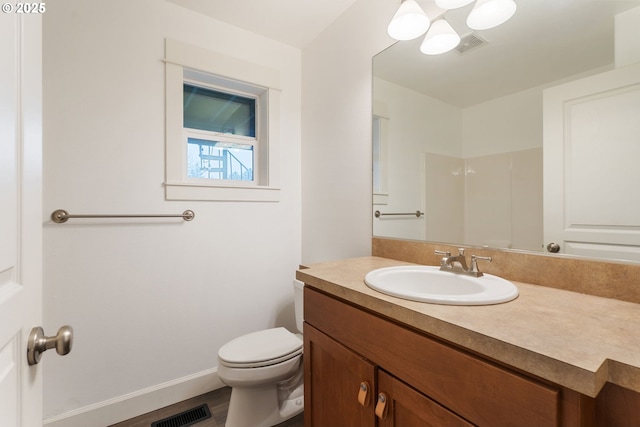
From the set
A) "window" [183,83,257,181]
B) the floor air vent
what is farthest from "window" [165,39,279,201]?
the floor air vent

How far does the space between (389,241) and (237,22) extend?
163 centimetres

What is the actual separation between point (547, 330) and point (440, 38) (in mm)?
1167

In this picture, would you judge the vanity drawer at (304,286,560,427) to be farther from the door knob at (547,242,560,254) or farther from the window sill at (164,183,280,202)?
the window sill at (164,183,280,202)

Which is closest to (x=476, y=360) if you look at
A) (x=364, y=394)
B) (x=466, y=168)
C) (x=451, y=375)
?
(x=451, y=375)

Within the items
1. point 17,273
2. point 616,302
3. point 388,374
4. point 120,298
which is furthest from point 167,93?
point 616,302

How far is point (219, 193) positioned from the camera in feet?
5.67

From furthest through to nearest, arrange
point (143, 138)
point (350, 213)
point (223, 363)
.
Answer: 1. point (350, 213)
2. point (143, 138)
3. point (223, 363)

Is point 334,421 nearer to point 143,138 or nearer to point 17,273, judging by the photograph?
point 17,273

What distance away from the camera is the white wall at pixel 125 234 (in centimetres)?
134

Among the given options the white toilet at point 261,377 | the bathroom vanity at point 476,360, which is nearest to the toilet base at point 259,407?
the white toilet at point 261,377

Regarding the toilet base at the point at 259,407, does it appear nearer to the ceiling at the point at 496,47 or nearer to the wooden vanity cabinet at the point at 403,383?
the wooden vanity cabinet at the point at 403,383

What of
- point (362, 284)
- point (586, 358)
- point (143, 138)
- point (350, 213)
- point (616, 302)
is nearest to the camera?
point (586, 358)

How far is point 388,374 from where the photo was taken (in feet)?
2.47

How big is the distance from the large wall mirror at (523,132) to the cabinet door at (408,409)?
65cm
